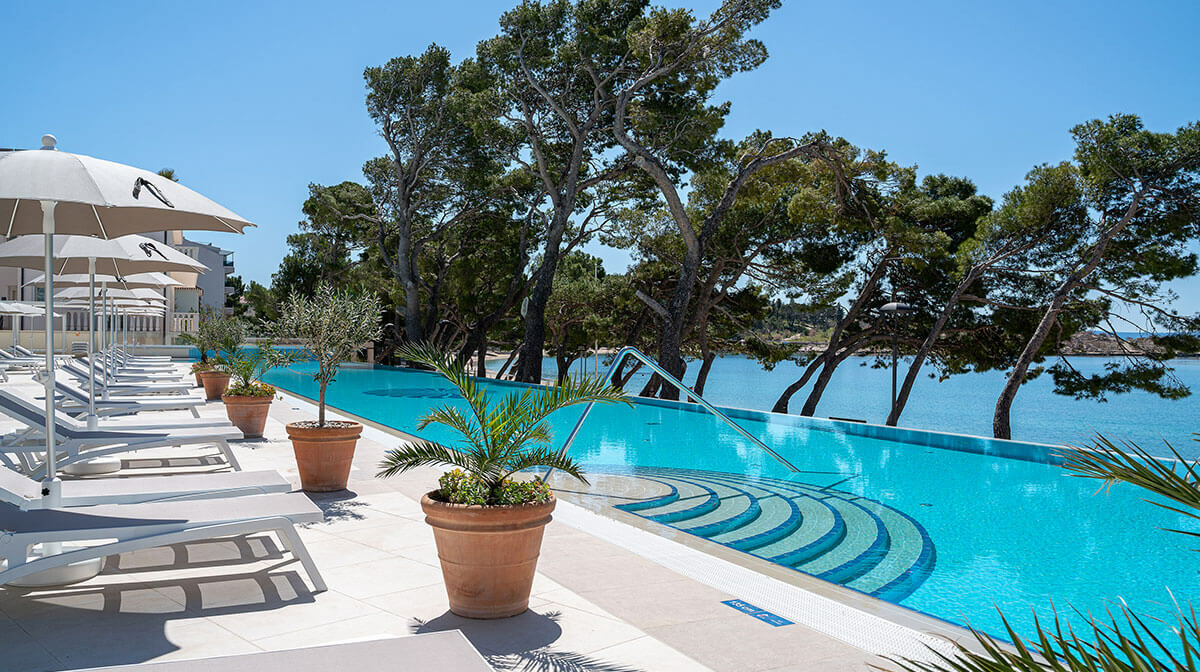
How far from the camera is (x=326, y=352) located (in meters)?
7.01

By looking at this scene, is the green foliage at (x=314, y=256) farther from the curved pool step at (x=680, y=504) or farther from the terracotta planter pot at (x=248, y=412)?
the curved pool step at (x=680, y=504)

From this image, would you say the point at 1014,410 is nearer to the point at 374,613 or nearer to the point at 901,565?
the point at 901,565

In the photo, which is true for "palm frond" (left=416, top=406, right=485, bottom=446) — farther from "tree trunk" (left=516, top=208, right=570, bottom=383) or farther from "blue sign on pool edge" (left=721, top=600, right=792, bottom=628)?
"tree trunk" (left=516, top=208, right=570, bottom=383)

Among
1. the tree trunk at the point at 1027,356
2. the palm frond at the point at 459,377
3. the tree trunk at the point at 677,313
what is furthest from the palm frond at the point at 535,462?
the tree trunk at the point at 1027,356

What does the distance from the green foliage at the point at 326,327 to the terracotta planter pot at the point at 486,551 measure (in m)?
3.41

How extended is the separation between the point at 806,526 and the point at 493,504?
3.85 meters

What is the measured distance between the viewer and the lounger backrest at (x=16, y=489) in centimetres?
396

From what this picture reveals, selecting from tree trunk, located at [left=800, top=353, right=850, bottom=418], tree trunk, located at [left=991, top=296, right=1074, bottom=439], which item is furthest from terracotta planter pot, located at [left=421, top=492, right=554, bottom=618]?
tree trunk, located at [left=800, top=353, right=850, bottom=418]

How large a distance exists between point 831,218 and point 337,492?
44.3ft

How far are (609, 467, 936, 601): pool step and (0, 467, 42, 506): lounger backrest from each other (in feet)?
14.4

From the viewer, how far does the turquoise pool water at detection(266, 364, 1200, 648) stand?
5.38 metres

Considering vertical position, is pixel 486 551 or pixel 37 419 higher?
pixel 37 419

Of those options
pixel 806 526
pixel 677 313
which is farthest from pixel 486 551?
pixel 677 313

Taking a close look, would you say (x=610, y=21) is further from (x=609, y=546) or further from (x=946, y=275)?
(x=609, y=546)
